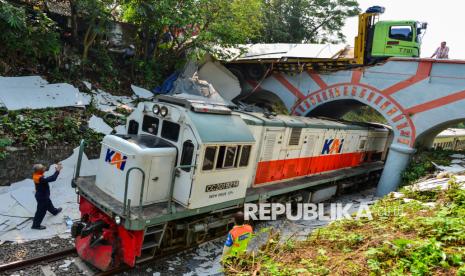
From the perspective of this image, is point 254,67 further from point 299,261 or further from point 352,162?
point 299,261

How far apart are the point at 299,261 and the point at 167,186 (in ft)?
10.6

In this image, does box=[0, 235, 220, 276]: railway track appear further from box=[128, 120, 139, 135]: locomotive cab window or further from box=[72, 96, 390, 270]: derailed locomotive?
box=[128, 120, 139, 135]: locomotive cab window

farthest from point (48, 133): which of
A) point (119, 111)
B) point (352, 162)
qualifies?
point (352, 162)

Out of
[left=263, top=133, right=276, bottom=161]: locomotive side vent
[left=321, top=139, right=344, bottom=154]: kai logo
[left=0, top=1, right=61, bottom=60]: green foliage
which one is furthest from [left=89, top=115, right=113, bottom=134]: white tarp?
[left=321, top=139, right=344, bottom=154]: kai logo

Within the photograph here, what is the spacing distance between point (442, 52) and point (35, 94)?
51.5ft

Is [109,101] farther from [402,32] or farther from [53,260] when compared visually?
[402,32]

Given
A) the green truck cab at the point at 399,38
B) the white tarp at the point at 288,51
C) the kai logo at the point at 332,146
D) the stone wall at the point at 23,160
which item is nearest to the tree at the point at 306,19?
the white tarp at the point at 288,51

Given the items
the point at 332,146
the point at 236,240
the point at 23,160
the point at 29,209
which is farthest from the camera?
the point at 332,146

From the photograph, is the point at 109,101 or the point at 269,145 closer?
the point at 269,145

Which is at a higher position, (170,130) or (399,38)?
(399,38)

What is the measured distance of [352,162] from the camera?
14.2 metres

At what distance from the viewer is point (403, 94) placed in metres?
13.8

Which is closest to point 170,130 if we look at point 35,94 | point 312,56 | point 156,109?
point 156,109

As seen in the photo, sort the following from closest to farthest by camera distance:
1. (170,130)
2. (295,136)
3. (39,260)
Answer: (39,260) → (170,130) → (295,136)
